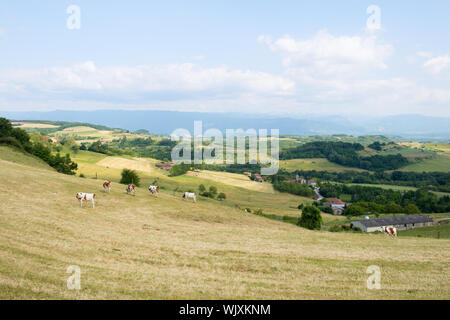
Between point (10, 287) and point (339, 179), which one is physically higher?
point (10, 287)

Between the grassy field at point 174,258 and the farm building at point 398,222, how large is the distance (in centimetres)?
5291

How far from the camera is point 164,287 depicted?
13.0 metres

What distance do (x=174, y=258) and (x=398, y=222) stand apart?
3321 inches

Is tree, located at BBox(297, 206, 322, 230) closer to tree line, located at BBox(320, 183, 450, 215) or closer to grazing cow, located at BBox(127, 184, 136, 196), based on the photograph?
grazing cow, located at BBox(127, 184, 136, 196)

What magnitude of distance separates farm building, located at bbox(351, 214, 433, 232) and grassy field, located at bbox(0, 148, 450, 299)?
52912 millimetres

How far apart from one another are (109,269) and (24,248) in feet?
15.5

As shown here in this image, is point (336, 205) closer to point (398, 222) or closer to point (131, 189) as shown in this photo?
point (398, 222)

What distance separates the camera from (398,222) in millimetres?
85375

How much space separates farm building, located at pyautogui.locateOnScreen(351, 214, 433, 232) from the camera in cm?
7870

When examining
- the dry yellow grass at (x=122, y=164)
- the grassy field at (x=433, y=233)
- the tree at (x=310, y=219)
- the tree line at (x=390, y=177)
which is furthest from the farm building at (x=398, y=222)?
the dry yellow grass at (x=122, y=164)

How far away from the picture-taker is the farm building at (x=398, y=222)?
78700 mm

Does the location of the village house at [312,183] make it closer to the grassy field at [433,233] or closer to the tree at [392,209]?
the tree at [392,209]
